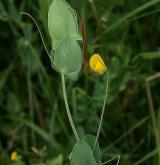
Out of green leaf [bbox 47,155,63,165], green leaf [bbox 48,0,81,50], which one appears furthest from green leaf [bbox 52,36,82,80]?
green leaf [bbox 47,155,63,165]

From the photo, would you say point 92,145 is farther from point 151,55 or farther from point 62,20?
point 151,55

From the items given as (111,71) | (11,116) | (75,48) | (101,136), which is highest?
(75,48)

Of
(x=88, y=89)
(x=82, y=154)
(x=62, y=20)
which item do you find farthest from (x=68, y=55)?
(x=88, y=89)

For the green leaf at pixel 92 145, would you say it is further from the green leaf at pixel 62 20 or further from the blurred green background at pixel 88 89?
the blurred green background at pixel 88 89

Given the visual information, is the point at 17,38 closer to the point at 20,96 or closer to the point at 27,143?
the point at 20,96

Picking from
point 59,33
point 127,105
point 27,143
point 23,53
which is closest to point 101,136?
point 127,105
